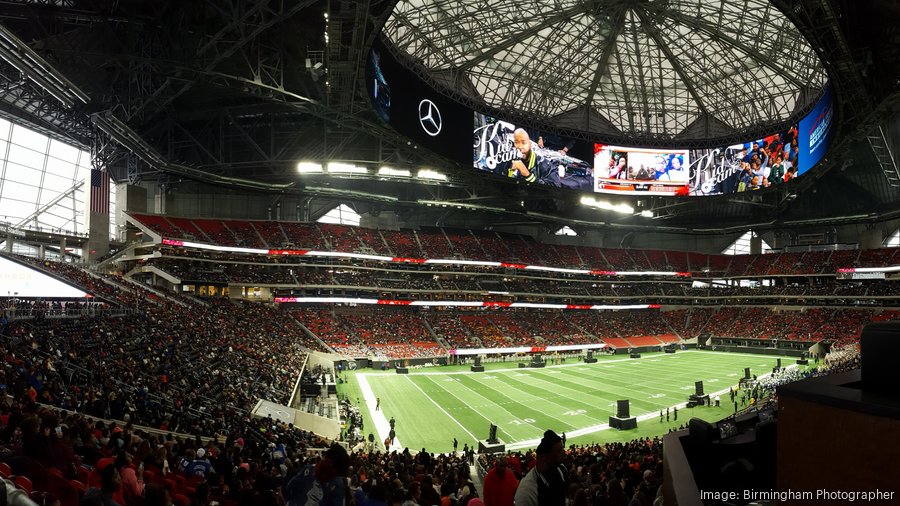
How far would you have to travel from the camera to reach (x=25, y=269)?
2839 centimetres

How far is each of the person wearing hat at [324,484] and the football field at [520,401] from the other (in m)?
23.5

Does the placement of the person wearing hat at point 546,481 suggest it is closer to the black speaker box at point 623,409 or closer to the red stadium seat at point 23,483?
the red stadium seat at point 23,483

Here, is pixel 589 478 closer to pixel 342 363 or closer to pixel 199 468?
pixel 199 468

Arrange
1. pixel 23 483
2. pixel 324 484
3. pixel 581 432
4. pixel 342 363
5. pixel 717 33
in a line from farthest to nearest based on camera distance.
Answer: pixel 342 363, pixel 717 33, pixel 581 432, pixel 23 483, pixel 324 484

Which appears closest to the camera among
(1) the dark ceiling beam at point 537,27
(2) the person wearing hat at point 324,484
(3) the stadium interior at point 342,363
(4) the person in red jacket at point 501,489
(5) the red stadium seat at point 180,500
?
(2) the person wearing hat at point 324,484

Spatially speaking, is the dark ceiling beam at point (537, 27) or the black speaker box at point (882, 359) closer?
the black speaker box at point (882, 359)

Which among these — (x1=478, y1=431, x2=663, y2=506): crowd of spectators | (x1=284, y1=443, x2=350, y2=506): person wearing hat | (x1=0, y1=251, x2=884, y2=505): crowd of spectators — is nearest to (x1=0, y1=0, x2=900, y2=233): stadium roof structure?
(x1=0, y1=251, x2=884, y2=505): crowd of spectators

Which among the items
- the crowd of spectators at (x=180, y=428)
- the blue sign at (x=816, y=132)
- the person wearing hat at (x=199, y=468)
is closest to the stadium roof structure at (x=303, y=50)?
the blue sign at (x=816, y=132)

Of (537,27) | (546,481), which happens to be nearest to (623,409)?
(546,481)

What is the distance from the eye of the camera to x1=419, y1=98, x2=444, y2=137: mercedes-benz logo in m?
44.0

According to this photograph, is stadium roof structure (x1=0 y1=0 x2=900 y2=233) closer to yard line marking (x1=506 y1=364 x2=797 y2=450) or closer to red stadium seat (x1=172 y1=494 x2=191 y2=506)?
yard line marking (x1=506 y1=364 x2=797 y2=450)

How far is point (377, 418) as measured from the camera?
31109 mm

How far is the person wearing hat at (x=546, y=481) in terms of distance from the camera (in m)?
4.32

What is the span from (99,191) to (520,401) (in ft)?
127
